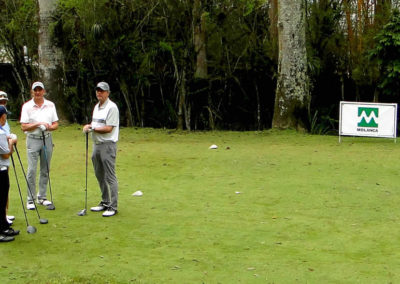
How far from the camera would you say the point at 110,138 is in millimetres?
8445

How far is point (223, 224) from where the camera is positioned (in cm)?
816

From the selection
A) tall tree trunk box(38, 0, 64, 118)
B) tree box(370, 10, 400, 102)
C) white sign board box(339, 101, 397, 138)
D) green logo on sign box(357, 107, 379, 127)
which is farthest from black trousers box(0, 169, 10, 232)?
tall tree trunk box(38, 0, 64, 118)

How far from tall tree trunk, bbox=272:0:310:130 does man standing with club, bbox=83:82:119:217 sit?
1159 cm

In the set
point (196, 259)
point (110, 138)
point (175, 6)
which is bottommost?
point (196, 259)

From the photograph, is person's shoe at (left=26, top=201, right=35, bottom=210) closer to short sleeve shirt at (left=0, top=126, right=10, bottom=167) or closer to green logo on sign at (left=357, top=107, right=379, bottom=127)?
short sleeve shirt at (left=0, top=126, right=10, bottom=167)

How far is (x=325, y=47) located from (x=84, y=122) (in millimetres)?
9170

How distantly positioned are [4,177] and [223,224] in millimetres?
2756

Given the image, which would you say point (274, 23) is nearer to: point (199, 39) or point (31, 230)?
point (199, 39)

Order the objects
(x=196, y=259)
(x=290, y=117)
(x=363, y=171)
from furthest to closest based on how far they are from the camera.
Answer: (x=290, y=117)
(x=363, y=171)
(x=196, y=259)

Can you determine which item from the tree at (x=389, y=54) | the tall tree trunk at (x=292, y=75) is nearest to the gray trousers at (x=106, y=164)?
the tall tree trunk at (x=292, y=75)

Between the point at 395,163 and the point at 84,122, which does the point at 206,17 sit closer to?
the point at 84,122

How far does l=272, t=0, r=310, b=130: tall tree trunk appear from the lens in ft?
62.8

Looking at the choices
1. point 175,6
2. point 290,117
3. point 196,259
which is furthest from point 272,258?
point 175,6

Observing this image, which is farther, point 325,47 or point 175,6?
point 325,47
